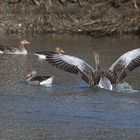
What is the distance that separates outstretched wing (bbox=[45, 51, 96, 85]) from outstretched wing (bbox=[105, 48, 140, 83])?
0.33m

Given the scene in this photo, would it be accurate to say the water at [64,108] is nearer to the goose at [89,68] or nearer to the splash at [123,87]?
the splash at [123,87]

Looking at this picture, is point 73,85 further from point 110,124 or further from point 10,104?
point 110,124

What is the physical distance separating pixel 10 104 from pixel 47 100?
75 centimetres

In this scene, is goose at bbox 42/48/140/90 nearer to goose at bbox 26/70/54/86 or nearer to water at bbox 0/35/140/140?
water at bbox 0/35/140/140

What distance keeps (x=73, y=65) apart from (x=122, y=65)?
886 millimetres

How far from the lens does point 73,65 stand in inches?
546

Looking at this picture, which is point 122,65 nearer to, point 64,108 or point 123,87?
point 123,87

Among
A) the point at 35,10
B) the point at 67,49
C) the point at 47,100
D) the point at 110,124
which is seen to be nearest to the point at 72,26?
the point at 35,10

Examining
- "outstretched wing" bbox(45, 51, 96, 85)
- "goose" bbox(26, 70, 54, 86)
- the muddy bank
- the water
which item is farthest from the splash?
the muddy bank

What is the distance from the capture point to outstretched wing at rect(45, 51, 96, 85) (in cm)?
1381

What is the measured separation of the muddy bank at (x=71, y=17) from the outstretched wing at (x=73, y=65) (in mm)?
12912

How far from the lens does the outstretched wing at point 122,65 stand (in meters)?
13.9

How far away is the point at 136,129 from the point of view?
10.2 metres

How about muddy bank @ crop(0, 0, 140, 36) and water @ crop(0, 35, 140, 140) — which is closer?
water @ crop(0, 35, 140, 140)
